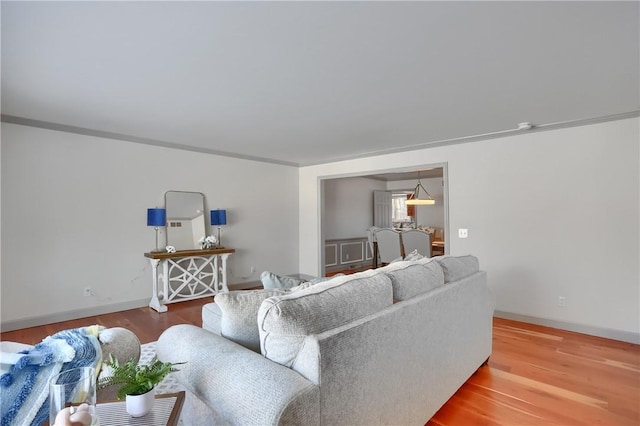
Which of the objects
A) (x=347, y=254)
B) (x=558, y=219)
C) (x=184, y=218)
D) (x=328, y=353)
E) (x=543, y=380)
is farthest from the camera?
(x=347, y=254)

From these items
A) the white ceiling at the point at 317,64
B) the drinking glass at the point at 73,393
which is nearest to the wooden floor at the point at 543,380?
the drinking glass at the point at 73,393

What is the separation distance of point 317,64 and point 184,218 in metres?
3.55

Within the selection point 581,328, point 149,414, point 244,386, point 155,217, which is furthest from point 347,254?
point 149,414

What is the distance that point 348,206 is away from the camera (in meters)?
8.08

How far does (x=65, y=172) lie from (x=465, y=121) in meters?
4.75

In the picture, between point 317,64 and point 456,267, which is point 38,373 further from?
point 456,267

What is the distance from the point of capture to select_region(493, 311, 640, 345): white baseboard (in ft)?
11.1

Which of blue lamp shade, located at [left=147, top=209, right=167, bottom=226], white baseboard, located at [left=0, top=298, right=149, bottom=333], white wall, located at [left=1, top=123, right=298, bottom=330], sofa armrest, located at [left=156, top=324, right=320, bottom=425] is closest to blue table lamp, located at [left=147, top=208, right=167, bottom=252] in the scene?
blue lamp shade, located at [left=147, top=209, right=167, bottom=226]

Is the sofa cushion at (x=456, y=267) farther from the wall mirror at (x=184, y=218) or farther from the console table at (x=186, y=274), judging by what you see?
the wall mirror at (x=184, y=218)

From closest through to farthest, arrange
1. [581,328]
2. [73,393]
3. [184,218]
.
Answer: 1. [73,393]
2. [581,328]
3. [184,218]

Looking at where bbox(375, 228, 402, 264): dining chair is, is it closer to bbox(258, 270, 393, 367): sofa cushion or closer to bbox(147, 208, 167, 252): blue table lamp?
bbox(147, 208, 167, 252): blue table lamp

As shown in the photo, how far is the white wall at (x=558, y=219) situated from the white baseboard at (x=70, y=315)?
4.49 m

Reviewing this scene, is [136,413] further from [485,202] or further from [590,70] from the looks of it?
[485,202]

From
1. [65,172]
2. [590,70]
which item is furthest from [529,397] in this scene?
[65,172]
